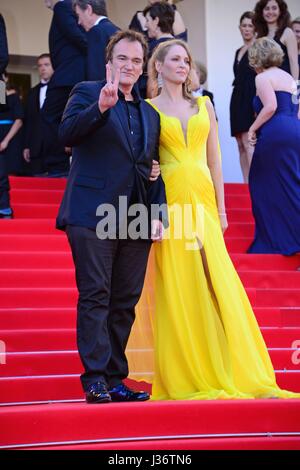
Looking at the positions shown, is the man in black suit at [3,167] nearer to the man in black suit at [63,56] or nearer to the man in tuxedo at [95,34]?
the man in tuxedo at [95,34]

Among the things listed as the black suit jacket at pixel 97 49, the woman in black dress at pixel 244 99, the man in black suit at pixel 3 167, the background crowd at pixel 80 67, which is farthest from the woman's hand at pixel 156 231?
the woman in black dress at pixel 244 99

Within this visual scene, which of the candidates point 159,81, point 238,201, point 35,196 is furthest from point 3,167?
point 238,201

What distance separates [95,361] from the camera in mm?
4766

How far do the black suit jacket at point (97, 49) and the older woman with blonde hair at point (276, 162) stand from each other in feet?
3.90

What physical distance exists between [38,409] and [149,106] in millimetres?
1716

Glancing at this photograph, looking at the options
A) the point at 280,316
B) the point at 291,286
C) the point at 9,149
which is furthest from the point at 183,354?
the point at 9,149

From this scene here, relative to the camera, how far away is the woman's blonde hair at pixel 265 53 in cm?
809

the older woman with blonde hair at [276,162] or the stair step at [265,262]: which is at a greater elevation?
the older woman with blonde hair at [276,162]

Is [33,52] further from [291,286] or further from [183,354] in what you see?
[183,354]

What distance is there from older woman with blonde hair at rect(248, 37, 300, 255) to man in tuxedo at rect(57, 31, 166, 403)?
10.5 feet

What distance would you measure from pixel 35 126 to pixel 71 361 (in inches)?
242

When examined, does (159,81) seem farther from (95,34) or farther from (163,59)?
(95,34)

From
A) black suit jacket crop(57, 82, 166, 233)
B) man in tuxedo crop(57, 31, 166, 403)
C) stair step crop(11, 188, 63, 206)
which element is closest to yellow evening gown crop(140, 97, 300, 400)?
man in tuxedo crop(57, 31, 166, 403)

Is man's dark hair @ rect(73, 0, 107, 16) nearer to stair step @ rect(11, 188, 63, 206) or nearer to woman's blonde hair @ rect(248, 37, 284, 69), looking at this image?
woman's blonde hair @ rect(248, 37, 284, 69)
